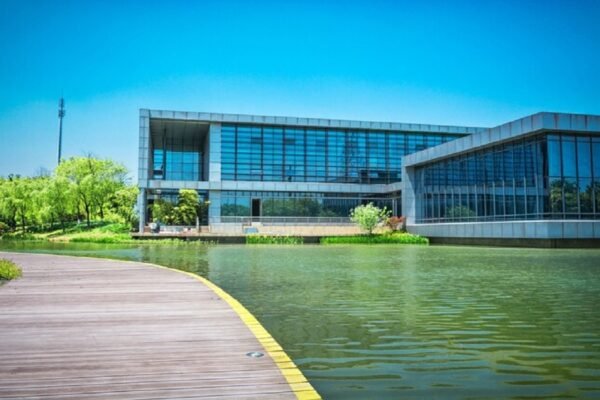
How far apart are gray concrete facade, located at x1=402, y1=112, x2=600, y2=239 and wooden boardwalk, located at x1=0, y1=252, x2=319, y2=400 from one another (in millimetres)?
26329

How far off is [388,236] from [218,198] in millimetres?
19400

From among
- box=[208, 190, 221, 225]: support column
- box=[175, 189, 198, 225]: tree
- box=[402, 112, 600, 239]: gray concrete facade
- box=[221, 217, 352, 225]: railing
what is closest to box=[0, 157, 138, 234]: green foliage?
box=[175, 189, 198, 225]: tree

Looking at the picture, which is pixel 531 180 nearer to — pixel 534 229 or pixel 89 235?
pixel 534 229

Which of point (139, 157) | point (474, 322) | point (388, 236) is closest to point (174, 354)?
point (474, 322)

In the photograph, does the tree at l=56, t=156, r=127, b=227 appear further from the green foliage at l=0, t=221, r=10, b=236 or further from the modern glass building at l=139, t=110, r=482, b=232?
the green foliage at l=0, t=221, r=10, b=236

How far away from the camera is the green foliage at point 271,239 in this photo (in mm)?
41469

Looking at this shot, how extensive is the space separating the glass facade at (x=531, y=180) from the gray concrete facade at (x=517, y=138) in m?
0.59

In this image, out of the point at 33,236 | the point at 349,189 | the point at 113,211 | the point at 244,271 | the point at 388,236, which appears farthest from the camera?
the point at 113,211

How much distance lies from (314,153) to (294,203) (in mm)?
6672

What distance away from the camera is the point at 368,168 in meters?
60.5

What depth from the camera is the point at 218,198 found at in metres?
54.2

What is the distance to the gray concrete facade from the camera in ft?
97.9

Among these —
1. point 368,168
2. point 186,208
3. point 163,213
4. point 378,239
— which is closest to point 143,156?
point 163,213

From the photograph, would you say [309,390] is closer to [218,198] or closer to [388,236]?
[388,236]
